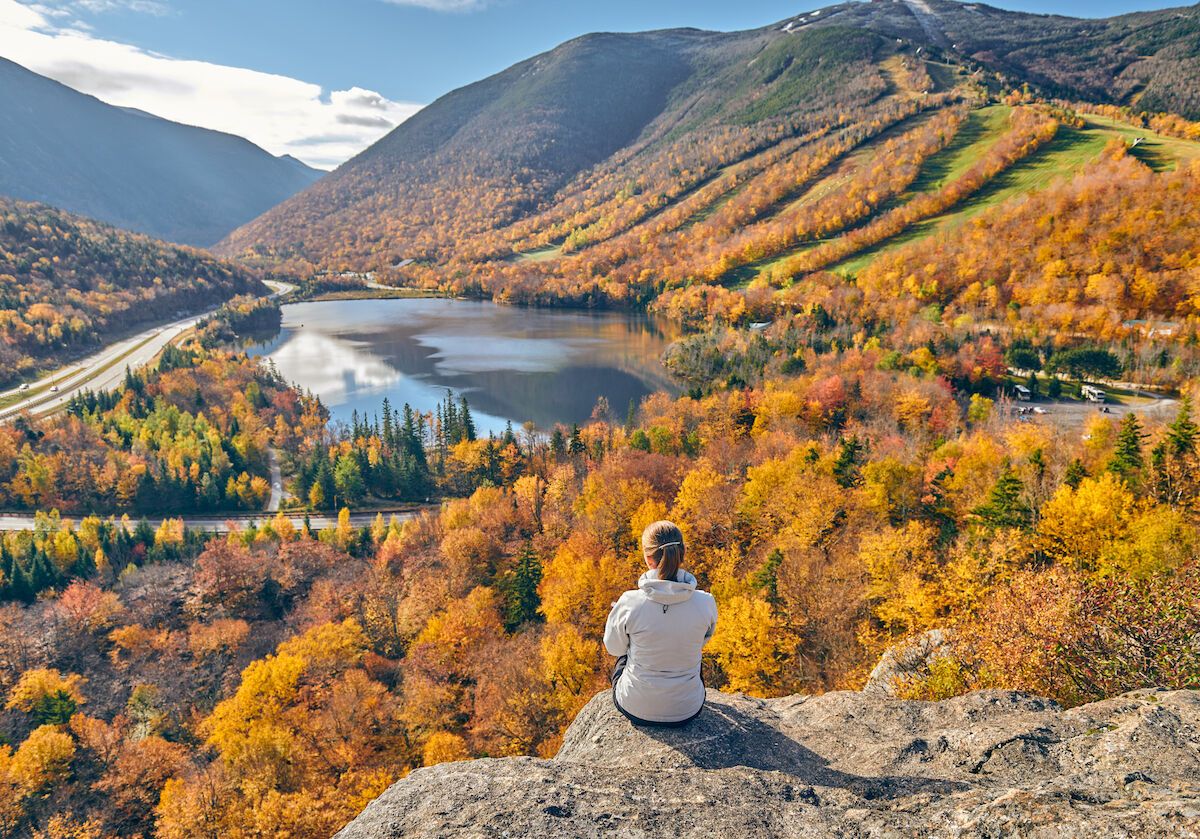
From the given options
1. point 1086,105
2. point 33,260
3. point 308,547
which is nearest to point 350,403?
point 308,547

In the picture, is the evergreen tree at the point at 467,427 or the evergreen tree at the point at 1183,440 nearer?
the evergreen tree at the point at 1183,440

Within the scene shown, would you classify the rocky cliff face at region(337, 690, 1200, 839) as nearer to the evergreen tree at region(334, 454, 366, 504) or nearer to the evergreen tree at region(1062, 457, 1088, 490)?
the evergreen tree at region(1062, 457, 1088, 490)

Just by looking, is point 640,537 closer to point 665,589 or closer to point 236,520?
point 665,589

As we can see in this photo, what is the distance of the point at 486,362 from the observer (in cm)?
12381

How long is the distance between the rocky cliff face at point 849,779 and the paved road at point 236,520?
65715mm

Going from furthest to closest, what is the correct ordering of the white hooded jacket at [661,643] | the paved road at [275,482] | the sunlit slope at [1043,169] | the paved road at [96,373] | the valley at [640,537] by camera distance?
the sunlit slope at [1043,169]
the paved road at [96,373]
the paved road at [275,482]
the valley at [640,537]
the white hooded jacket at [661,643]

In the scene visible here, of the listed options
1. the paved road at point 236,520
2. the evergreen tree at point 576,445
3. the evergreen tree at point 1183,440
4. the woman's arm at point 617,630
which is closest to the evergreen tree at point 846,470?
the evergreen tree at point 1183,440

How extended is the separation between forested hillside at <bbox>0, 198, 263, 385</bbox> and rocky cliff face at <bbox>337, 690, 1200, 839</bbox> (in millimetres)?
152601

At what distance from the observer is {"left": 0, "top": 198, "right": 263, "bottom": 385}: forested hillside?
127 m

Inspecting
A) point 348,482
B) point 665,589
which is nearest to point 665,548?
point 665,589

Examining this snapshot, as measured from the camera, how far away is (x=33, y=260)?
542 feet

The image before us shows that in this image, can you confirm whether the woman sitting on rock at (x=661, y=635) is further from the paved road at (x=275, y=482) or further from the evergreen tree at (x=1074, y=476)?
the paved road at (x=275, y=482)

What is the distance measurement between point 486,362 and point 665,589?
12130 cm

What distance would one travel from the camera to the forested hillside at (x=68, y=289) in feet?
417
